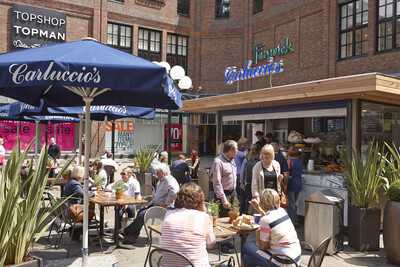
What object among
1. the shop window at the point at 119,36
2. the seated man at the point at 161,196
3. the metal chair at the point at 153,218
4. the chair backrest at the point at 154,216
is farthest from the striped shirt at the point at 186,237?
the shop window at the point at 119,36

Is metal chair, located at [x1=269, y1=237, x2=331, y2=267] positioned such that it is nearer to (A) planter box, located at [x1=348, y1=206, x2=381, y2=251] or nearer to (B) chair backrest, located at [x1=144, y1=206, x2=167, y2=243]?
(B) chair backrest, located at [x1=144, y1=206, x2=167, y2=243]

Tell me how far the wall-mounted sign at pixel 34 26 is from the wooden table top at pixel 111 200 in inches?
750

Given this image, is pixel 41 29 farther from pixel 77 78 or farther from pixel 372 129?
pixel 77 78

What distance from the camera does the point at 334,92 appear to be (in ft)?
25.3

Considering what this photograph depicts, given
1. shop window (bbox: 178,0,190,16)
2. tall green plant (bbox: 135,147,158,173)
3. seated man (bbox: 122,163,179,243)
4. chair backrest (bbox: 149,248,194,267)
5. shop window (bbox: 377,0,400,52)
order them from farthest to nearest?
shop window (bbox: 178,0,190,16) → shop window (bbox: 377,0,400,52) → tall green plant (bbox: 135,147,158,173) → seated man (bbox: 122,163,179,243) → chair backrest (bbox: 149,248,194,267)

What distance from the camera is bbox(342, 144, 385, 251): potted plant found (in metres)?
7.12

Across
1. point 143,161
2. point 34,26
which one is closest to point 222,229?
point 143,161

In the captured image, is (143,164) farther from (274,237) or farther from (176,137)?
(176,137)

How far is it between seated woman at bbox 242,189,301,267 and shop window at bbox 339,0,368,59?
16.4 m

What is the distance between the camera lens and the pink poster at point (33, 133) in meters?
24.3

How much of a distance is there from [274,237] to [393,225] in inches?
115

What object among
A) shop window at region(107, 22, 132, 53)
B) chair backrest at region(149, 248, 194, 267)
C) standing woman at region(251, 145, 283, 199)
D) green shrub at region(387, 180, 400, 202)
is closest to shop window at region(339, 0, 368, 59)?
shop window at region(107, 22, 132, 53)

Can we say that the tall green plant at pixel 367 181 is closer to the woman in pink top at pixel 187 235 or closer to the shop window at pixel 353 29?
the woman in pink top at pixel 187 235

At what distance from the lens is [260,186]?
6664 millimetres
